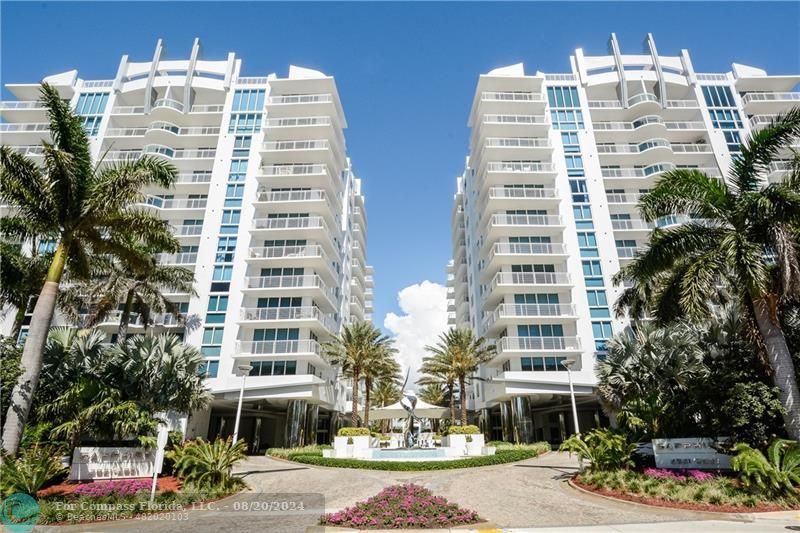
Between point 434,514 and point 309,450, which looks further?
Result: point 309,450

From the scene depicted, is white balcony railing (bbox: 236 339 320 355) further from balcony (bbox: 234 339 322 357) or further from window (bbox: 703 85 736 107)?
window (bbox: 703 85 736 107)

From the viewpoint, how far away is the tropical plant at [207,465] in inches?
596

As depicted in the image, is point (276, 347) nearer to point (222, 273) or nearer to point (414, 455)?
point (222, 273)

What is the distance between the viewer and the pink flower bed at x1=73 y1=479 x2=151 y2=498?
1318cm

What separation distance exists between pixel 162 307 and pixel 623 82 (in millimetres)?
52553

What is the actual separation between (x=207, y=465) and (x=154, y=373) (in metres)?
6.14

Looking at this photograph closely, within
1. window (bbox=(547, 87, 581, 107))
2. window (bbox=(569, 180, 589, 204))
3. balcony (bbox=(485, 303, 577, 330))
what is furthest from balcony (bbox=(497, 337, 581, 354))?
window (bbox=(547, 87, 581, 107))

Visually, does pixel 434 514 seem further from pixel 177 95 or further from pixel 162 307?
pixel 177 95

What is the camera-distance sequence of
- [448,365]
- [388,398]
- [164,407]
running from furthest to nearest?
[388,398], [448,365], [164,407]

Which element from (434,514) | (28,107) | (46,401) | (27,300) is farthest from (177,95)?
(434,514)

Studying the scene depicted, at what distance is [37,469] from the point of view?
12.8m

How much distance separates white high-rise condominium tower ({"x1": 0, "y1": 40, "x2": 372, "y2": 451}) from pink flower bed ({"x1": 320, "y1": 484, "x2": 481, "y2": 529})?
2225 cm

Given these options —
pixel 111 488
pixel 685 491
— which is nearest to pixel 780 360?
pixel 685 491

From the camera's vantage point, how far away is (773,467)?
12211 mm
